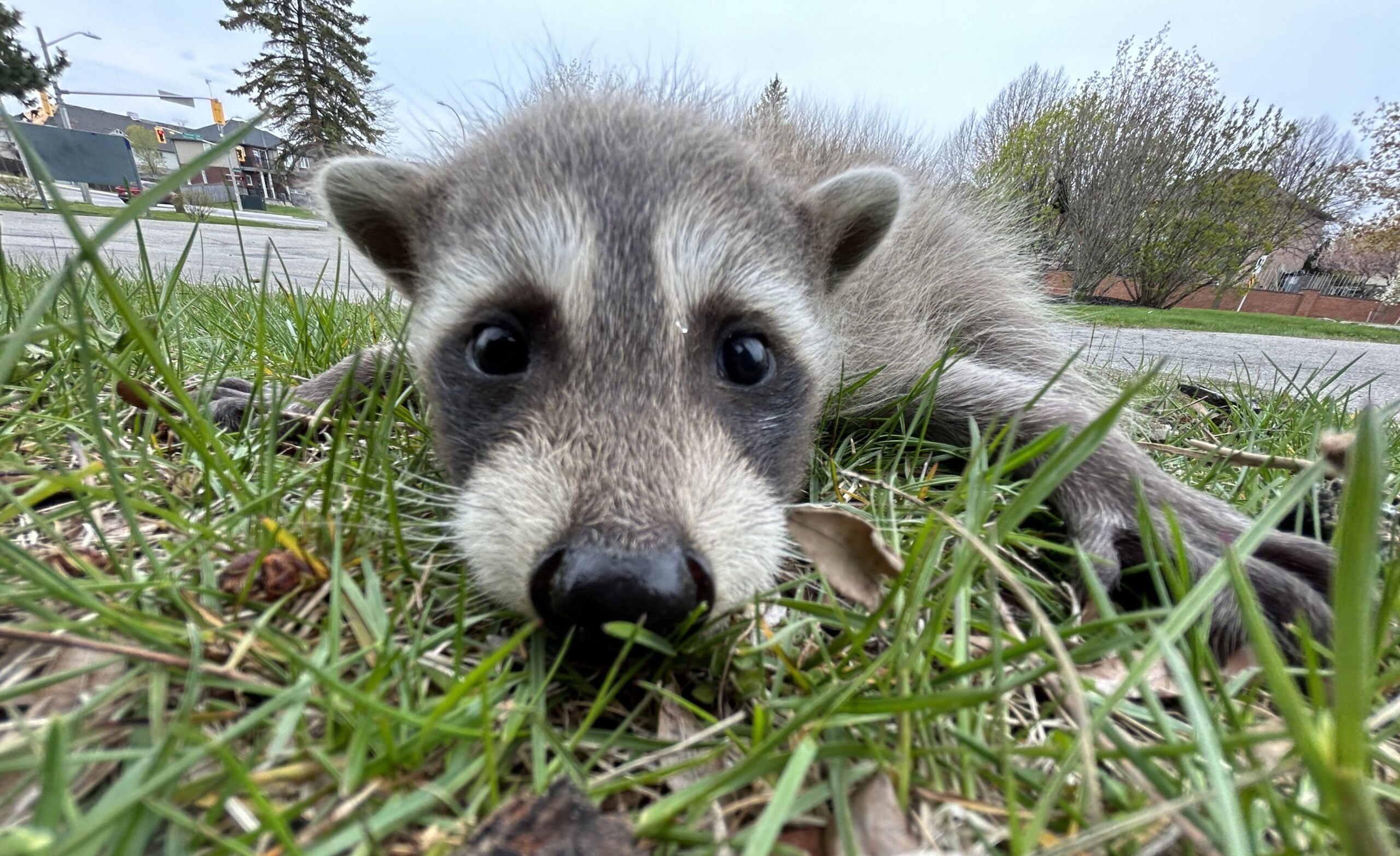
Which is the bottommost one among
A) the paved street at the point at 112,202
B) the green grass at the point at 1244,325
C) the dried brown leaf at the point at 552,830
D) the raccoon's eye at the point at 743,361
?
the paved street at the point at 112,202

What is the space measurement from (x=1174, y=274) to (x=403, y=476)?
33.2 m

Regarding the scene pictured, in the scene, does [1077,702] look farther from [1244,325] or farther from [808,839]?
[1244,325]

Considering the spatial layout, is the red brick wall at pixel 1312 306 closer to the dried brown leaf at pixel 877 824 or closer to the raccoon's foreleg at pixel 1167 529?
the raccoon's foreleg at pixel 1167 529

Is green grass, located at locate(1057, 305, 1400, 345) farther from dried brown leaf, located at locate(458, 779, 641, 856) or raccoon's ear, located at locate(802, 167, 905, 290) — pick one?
dried brown leaf, located at locate(458, 779, 641, 856)

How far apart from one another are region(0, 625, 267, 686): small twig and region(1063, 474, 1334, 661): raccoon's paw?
2017mm

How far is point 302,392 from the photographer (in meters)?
3.25

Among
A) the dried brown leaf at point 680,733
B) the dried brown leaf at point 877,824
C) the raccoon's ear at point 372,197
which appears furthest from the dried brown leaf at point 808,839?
the raccoon's ear at point 372,197

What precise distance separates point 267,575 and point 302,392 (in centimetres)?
194

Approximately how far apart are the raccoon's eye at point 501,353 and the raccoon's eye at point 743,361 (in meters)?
0.63

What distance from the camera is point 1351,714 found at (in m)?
0.90

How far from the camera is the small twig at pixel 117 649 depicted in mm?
1225

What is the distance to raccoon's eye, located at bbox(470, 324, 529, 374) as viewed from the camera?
7.20ft

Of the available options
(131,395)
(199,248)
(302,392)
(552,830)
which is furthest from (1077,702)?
(199,248)

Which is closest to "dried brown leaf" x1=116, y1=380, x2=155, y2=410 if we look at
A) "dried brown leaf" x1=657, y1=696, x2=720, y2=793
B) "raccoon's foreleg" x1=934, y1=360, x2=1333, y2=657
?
"dried brown leaf" x1=657, y1=696, x2=720, y2=793
